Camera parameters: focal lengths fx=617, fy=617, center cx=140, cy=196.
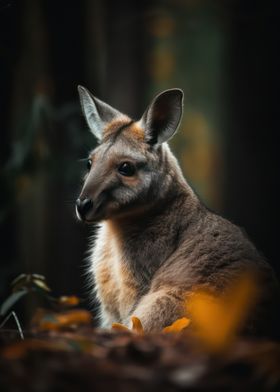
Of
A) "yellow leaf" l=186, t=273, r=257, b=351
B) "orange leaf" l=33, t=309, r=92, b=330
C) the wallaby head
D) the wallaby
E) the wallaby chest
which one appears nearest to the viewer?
"yellow leaf" l=186, t=273, r=257, b=351

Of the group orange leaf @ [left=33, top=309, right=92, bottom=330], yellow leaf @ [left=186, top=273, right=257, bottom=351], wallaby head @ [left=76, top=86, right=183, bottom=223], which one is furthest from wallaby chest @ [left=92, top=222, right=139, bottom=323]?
yellow leaf @ [left=186, top=273, right=257, bottom=351]

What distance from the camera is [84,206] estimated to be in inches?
231

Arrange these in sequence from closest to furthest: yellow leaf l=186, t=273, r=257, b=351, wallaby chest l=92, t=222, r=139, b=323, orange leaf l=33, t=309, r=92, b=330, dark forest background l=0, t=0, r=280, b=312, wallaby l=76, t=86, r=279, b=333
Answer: yellow leaf l=186, t=273, r=257, b=351 < orange leaf l=33, t=309, r=92, b=330 < wallaby l=76, t=86, r=279, b=333 < wallaby chest l=92, t=222, r=139, b=323 < dark forest background l=0, t=0, r=280, b=312

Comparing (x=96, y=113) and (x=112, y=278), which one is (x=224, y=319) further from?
(x=96, y=113)

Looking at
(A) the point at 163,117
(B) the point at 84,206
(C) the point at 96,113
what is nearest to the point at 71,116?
(C) the point at 96,113

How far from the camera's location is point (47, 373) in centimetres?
257

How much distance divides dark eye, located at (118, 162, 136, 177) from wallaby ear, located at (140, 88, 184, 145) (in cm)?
45

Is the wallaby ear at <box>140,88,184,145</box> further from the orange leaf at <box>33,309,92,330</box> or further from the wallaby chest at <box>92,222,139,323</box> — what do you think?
the orange leaf at <box>33,309,92,330</box>

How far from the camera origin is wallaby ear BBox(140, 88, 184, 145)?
6391 millimetres

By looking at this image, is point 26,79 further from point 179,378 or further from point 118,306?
point 179,378

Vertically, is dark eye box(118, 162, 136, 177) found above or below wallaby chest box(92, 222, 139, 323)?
above

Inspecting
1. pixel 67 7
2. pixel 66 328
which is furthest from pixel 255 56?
pixel 66 328

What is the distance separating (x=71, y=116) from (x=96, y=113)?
6.25ft

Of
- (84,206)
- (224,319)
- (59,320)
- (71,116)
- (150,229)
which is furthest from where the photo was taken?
(71,116)
